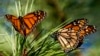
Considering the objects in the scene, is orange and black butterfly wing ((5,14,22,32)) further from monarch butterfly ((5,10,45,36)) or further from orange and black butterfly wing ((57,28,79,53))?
orange and black butterfly wing ((57,28,79,53))

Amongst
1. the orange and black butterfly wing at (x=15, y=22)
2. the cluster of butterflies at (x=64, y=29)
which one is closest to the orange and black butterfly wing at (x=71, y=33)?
the cluster of butterflies at (x=64, y=29)

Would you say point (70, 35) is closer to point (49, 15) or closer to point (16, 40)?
point (16, 40)

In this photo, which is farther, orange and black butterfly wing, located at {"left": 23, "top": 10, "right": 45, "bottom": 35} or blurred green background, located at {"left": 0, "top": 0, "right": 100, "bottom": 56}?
blurred green background, located at {"left": 0, "top": 0, "right": 100, "bottom": 56}

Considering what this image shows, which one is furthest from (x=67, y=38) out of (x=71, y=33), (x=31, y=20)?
(x=31, y=20)

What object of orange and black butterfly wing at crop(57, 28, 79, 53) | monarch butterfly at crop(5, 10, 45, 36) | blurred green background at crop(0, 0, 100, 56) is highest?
monarch butterfly at crop(5, 10, 45, 36)

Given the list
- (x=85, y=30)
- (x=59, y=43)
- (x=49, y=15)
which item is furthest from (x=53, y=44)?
(x=49, y=15)

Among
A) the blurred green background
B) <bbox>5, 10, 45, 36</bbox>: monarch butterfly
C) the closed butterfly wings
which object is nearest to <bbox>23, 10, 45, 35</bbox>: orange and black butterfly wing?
<bbox>5, 10, 45, 36</bbox>: monarch butterfly

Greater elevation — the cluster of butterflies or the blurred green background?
the cluster of butterflies
